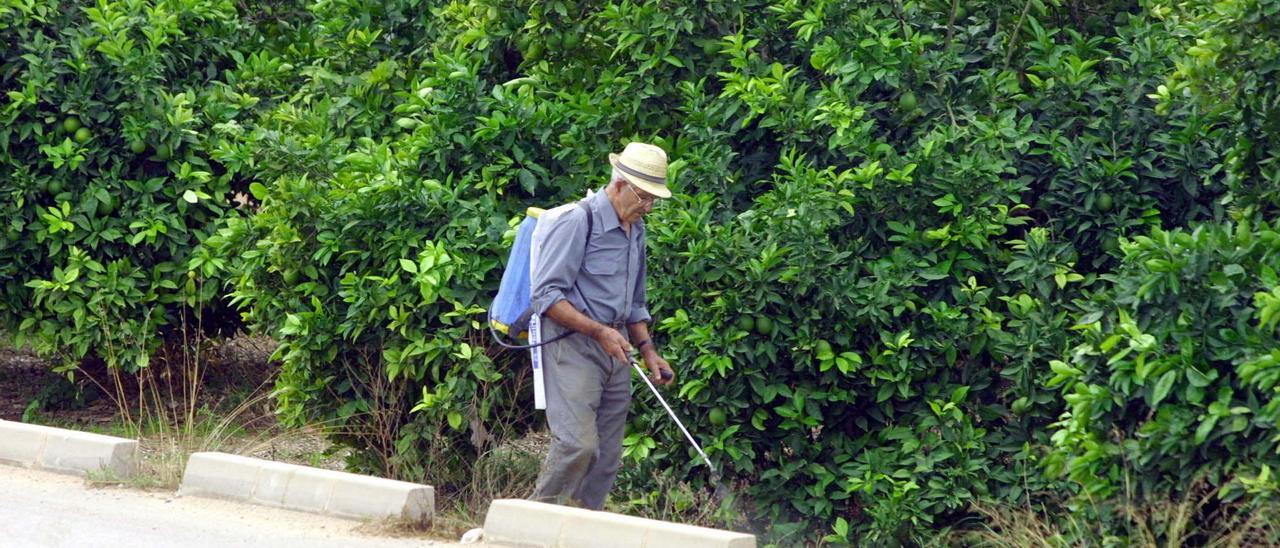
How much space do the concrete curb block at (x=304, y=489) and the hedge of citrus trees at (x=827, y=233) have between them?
1.95 feet

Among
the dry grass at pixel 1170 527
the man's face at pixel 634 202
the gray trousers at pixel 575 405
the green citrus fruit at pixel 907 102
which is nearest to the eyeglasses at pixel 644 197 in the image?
the man's face at pixel 634 202

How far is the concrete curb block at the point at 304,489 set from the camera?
288 inches

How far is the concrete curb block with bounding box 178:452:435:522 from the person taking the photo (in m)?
7.31

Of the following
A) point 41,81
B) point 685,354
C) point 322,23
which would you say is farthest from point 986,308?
point 41,81

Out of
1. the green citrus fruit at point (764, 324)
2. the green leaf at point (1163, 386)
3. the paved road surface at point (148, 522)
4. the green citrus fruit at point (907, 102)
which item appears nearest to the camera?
the green leaf at point (1163, 386)

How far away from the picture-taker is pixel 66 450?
845 cm

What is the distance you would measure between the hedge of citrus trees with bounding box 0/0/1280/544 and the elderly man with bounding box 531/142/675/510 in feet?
1.29

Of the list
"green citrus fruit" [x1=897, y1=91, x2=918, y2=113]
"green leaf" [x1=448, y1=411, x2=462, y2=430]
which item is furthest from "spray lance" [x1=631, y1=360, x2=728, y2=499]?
"green citrus fruit" [x1=897, y1=91, x2=918, y2=113]

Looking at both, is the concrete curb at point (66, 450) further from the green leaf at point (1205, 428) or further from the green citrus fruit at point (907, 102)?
the green leaf at point (1205, 428)

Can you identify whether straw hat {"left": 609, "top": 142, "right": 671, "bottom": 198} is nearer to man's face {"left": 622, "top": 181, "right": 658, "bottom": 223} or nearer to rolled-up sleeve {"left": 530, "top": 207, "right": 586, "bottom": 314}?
man's face {"left": 622, "top": 181, "right": 658, "bottom": 223}

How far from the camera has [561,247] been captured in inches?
269

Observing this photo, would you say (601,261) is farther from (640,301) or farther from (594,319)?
(640,301)

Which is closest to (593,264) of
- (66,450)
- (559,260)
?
(559,260)

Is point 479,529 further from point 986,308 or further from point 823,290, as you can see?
point 986,308
